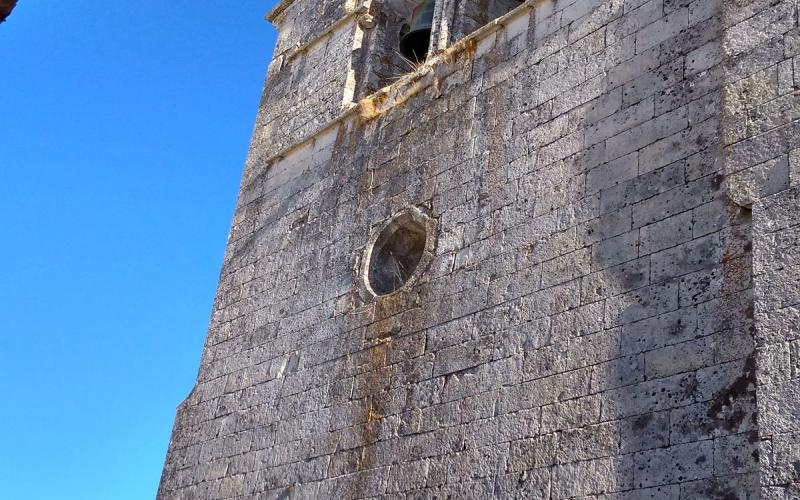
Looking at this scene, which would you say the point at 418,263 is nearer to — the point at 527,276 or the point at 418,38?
the point at 527,276

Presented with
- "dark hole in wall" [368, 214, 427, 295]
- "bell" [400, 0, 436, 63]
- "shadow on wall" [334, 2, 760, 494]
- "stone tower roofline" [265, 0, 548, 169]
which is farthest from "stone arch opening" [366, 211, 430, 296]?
"bell" [400, 0, 436, 63]

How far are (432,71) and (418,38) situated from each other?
1.62 metres

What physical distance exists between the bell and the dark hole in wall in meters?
2.32

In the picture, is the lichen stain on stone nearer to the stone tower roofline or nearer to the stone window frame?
the stone window frame

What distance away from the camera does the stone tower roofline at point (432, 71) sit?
6.73 meters

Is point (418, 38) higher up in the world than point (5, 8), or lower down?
higher up

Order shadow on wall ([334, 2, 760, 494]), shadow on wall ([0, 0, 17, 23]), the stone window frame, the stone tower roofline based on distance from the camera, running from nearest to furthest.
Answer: shadow on wall ([0, 0, 17, 23]) < shadow on wall ([334, 2, 760, 494]) < the stone window frame < the stone tower roofline

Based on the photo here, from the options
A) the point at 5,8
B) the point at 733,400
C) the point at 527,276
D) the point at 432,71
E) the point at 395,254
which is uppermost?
the point at 432,71

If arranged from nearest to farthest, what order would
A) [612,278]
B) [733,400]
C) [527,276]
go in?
[733,400] → [612,278] → [527,276]

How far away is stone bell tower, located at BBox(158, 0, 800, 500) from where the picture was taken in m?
4.43

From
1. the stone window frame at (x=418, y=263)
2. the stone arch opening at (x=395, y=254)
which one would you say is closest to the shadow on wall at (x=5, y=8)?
the stone window frame at (x=418, y=263)

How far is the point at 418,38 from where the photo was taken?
8.68 m

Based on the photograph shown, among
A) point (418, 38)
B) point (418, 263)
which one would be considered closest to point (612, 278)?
point (418, 263)

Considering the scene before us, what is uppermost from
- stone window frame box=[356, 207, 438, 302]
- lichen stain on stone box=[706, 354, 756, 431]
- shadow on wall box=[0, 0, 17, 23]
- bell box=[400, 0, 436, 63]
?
bell box=[400, 0, 436, 63]
